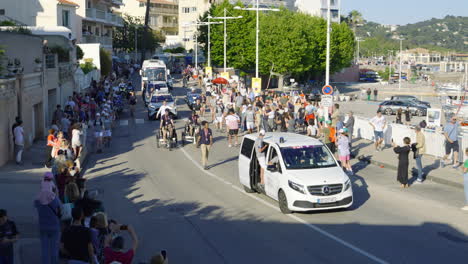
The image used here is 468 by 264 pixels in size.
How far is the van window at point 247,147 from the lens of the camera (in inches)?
652

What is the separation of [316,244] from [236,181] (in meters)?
7.69

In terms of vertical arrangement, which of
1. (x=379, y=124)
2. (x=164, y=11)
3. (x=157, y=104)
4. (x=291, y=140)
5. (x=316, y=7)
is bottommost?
(x=157, y=104)

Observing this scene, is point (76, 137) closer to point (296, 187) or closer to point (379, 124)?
point (296, 187)

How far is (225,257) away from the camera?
11.0 metres

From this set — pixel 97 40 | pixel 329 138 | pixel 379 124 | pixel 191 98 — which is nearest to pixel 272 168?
pixel 329 138

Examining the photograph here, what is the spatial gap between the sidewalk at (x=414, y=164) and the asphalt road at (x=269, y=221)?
623 mm

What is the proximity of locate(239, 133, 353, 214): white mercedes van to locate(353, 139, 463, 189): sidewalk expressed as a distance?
18.5 ft

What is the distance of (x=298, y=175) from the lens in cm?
1409

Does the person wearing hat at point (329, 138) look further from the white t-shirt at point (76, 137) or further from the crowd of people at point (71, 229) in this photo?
the crowd of people at point (71, 229)

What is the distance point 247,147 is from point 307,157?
7.98 ft

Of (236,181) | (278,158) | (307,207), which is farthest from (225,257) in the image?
(236,181)

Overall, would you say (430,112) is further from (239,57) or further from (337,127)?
(239,57)

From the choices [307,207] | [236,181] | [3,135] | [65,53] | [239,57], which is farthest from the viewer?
[239,57]

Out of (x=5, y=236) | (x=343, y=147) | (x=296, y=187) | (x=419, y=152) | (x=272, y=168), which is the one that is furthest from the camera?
(x=343, y=147)
